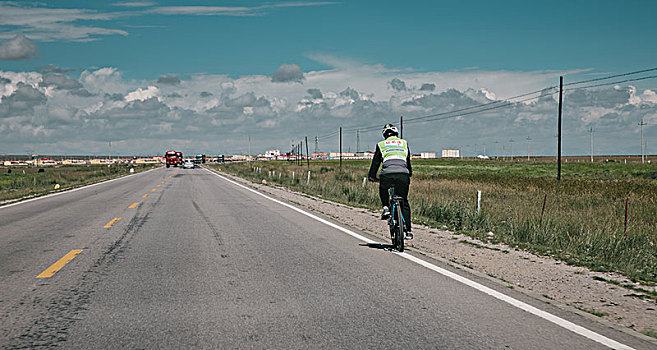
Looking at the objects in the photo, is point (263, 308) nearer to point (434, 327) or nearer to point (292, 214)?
point (434, 327)

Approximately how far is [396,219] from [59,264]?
5.21 metres

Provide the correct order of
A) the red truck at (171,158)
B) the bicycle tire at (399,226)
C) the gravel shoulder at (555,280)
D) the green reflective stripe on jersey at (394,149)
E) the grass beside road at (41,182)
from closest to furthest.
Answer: the gravel shoulder at (555,280), the bicycle tire at (399,226), the green reflective stripe on jersey at (394,149), the grass beside road at (41,182), the red truck at (171,158)

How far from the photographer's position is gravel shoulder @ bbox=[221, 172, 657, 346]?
17.3ft

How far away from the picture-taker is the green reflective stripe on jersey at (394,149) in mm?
8992

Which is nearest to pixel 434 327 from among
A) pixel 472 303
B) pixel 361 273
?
pixel 472 303

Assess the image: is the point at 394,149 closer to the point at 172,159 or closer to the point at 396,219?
the point at 396,219

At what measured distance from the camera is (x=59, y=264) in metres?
7.61

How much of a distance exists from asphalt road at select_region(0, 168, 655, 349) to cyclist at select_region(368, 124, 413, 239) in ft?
2.77

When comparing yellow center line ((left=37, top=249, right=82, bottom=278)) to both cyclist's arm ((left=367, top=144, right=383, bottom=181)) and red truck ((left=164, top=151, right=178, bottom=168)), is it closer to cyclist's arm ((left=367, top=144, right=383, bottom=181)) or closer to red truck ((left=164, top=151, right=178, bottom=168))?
cyclist's arm ((left=367, top=144, right=383, bottom=181))

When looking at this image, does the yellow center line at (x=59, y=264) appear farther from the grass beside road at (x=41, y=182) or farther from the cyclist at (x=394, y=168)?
the grass beside road at (x=41, y=182)

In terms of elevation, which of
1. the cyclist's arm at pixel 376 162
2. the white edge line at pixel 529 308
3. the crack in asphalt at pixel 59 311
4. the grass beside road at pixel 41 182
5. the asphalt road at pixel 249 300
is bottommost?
the grass beside road at pixel 41 182

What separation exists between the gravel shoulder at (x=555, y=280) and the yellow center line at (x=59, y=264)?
18.3 ft

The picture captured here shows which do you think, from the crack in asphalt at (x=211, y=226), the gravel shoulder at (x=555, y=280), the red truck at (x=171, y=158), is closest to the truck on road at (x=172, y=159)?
the red truck at (x=171, y=158)

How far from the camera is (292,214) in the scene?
50.2 ft
